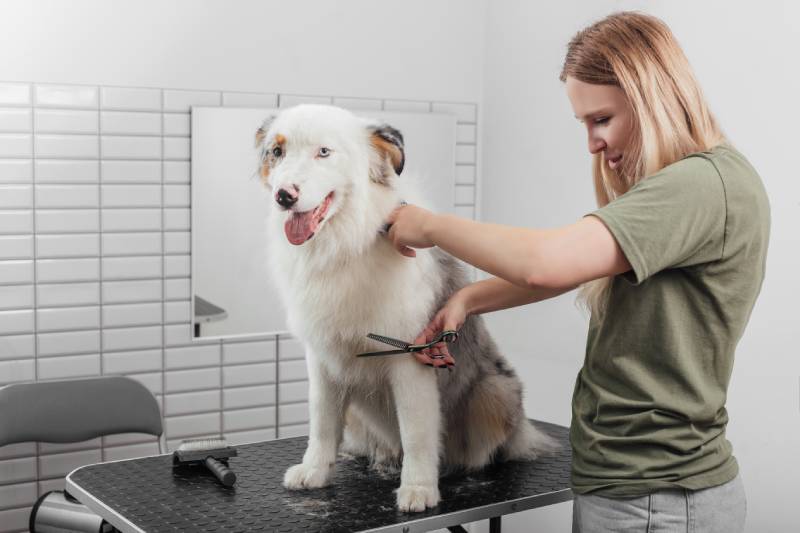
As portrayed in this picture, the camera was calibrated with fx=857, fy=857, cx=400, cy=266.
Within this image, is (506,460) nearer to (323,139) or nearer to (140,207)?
(323,139)

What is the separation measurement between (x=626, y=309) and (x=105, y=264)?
6.57ft

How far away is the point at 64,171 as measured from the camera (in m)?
2.76

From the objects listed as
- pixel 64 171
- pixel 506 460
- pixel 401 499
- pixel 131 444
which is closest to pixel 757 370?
pixel 506 460

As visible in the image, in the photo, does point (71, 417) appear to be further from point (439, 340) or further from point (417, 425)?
point (439, 340)

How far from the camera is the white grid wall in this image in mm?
2711

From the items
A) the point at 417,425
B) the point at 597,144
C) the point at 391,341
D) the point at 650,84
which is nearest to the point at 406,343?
the point at 391,341

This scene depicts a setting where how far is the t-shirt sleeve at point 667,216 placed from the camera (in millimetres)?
1229

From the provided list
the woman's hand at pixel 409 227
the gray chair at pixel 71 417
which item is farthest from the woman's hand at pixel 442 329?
the gray chair at pixel 71 417

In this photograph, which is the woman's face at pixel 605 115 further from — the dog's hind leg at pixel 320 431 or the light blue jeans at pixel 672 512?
the dog's hind leg at pixel 320 431

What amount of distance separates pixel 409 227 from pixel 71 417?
1.57m

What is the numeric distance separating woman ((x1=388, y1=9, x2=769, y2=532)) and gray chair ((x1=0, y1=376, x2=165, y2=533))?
163 cm

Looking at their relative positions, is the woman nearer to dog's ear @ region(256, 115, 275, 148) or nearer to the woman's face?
the woman's face

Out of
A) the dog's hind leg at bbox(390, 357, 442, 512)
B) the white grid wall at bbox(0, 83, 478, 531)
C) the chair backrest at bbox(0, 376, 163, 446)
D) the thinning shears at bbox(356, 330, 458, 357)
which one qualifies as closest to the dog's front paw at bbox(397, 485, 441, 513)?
the dog's hind leg at bbox(390, 357, 442, 512)

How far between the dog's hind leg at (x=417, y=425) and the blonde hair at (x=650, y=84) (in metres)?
0.63
